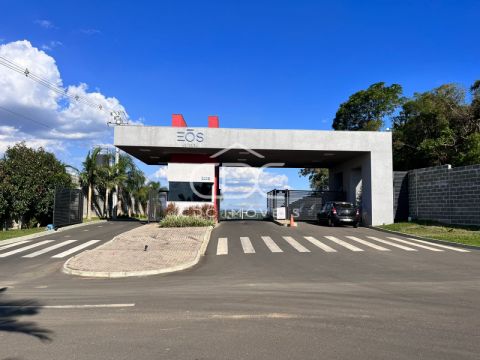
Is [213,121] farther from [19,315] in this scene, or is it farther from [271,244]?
[19,315]

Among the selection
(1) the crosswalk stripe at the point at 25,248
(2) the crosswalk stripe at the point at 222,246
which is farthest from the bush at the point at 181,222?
(1) the crosswalk stripe at the point at 25,248

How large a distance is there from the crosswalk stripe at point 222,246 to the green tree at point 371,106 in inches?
1437

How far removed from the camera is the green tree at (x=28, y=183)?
24.7 m

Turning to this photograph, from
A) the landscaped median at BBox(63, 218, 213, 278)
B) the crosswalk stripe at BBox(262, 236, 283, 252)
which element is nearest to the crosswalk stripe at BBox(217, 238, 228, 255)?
the landscaped median at BBox(63, 218, 213, 278)

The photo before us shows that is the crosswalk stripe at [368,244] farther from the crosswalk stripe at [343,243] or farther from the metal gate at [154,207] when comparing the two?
the metal gate at [154,207]

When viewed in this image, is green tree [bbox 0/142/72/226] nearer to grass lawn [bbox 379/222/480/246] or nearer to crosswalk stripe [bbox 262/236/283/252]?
crosswalk stripe [bbox 262/236/283/252]

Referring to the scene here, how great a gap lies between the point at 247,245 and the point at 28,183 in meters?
15.4

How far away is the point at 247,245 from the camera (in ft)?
56.4

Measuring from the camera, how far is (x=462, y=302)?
760 cm

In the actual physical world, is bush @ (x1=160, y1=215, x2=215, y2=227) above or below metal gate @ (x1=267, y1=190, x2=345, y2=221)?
below

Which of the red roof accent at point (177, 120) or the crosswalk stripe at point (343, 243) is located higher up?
the red roof accent at point (177, 120)

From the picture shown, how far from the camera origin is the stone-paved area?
1239 cm

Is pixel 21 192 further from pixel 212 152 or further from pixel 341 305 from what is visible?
pixel 341 305

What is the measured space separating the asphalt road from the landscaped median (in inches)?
25.3
